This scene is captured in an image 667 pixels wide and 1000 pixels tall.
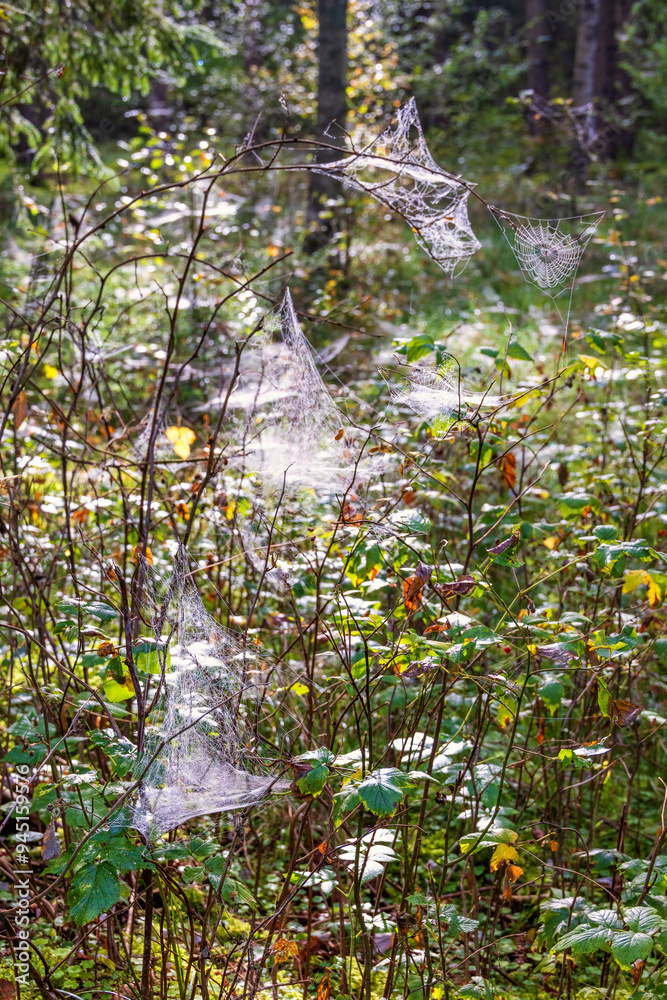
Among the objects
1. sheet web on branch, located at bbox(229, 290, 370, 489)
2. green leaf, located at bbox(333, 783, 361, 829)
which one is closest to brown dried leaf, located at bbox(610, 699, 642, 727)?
green leaf, located at bbox(333, 783, 361, 829)

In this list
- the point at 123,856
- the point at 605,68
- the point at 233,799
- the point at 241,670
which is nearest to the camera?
the point at 123,856

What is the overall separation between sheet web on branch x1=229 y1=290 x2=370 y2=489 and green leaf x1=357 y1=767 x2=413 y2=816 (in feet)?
4.10

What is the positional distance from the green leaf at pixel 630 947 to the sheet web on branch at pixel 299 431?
60.9 inches

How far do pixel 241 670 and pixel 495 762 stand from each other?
117 cm

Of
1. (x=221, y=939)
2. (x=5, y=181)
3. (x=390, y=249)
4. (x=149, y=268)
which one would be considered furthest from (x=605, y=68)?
(x=221, y=939)

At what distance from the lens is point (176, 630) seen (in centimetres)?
224

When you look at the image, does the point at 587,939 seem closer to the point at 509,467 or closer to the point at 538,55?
the point at 509,467

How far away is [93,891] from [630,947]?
1142 millimetres

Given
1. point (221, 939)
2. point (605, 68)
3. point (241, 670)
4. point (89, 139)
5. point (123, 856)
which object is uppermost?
point (605, 68)

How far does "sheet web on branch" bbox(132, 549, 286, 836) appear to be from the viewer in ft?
6.51

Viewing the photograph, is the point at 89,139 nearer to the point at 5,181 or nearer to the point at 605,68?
the point at 5,181

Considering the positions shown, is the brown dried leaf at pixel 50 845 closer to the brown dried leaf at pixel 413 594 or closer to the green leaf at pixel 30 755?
the green leaf at pixel 30 755

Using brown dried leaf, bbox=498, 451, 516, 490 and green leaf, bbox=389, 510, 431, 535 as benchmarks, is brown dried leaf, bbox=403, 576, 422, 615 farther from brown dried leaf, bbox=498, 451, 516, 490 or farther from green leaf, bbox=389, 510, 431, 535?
brown dried leaf, bbox=498, 451, 516, 490

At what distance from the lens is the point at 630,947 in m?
1.73
